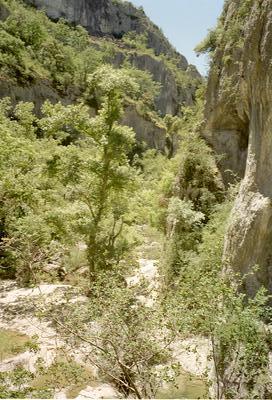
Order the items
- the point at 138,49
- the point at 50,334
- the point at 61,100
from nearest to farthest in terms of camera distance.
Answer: the point at 50,334 < the point at 61,100 < the point at 138,49

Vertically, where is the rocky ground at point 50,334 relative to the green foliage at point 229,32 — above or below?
below

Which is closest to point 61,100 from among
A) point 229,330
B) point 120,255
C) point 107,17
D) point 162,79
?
point 120,255

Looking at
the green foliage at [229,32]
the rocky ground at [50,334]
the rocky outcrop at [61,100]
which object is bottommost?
the rocky ground at [50,334]

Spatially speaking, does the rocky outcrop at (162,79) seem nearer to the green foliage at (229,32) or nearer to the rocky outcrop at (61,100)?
the rocky outcrop at (61,100)

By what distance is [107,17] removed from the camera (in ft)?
342

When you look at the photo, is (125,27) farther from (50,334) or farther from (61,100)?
(50,334)

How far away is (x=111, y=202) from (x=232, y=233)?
316 inches

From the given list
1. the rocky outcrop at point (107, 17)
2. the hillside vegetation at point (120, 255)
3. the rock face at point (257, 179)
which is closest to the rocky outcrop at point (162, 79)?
the rocky outcrop at point (107, 17)

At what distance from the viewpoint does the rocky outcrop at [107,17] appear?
92688mm

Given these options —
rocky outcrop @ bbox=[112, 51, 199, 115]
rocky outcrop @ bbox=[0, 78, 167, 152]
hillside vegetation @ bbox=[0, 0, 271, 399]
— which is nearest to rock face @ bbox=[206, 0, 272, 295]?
hillside vegetation @ bbox=[0, 0, 271, 399]

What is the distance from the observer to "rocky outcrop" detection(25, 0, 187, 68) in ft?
Answer: 304

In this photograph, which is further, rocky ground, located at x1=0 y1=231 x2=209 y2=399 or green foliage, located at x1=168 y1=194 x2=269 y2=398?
rocky ground, located at x1=0 y1=231 x2=209 y2=399

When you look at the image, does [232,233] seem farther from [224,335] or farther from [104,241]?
[104,241]

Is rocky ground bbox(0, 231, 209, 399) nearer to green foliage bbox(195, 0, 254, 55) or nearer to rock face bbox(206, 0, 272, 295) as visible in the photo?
rock face bbox(206, 0, 272, 295)
